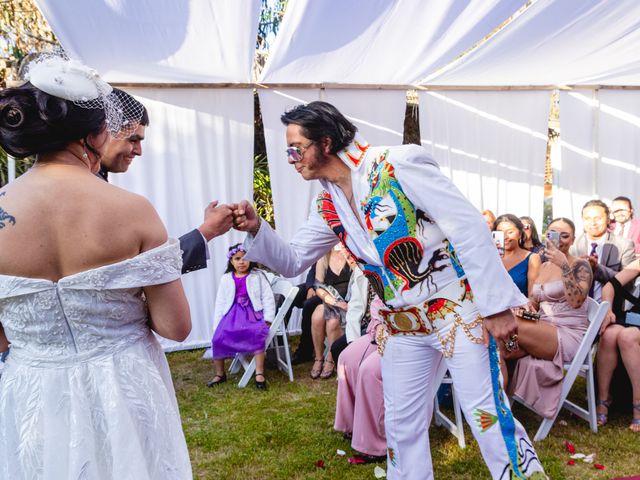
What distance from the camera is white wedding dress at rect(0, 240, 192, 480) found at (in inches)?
63.3

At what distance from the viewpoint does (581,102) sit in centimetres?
827

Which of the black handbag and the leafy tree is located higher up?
the leafy tree

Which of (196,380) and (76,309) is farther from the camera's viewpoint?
(196,380)

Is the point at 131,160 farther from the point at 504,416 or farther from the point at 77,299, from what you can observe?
the point at 504,416

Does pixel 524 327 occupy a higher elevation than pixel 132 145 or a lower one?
lower

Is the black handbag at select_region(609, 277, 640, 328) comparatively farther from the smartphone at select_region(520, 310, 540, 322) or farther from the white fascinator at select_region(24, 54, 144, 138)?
the white fascinator at select_region(24, 54, 144, 138)

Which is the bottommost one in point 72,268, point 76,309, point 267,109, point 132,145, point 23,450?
point 23,450

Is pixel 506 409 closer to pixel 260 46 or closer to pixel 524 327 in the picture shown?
pixel 524 327

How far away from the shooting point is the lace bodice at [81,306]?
5.19 feet

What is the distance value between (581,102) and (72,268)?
8173 millimetres

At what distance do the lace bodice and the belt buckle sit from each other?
1101mm

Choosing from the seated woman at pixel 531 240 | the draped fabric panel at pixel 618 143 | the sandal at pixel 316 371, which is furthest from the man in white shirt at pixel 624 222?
the sandal at pixel 316 371

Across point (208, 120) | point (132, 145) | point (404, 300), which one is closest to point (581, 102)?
point (208, 120)

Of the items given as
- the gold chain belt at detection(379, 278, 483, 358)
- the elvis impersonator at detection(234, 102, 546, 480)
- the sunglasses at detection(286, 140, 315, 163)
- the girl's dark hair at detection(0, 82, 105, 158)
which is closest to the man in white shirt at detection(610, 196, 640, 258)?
the elvis impersonator at detection(234, 102, 546, 480)
